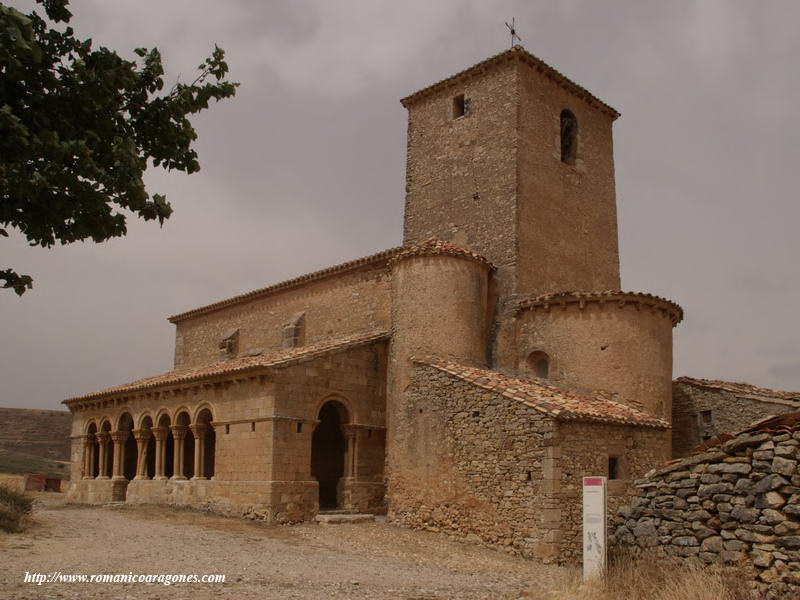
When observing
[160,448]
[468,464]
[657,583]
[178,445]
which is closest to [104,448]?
[160,448]

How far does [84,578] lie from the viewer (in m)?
9.82

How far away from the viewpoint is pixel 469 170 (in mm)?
21422

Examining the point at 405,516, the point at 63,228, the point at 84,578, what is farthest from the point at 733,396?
the point at 63,228

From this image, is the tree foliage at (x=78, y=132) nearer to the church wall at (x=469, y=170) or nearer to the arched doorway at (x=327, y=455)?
the church wall at (x=469, y=170)

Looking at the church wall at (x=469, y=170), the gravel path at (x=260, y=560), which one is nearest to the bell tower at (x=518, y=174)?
the church wall at (x=469, y=170)

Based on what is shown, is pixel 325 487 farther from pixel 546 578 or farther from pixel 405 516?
pixel 546 578

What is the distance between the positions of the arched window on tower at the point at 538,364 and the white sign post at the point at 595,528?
7.51m

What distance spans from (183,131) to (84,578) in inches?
239

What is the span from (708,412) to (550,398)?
19.9 ft

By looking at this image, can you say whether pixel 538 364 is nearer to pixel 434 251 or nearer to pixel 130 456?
pixel 434 251

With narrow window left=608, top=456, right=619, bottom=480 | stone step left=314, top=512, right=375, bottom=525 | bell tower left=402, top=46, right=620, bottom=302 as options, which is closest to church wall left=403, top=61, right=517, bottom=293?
bell tower left=402, top=46, right=620, bottom=302

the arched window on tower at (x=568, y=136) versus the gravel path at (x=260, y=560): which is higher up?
the arched window on tower at (x=568, y=136)

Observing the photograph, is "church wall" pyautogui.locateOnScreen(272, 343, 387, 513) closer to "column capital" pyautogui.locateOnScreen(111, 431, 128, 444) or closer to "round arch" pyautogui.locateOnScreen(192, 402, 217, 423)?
"round arch" pyautogui.locateOnScreen(192, 402, 217, 423)

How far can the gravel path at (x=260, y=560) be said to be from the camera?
966 centimetres
